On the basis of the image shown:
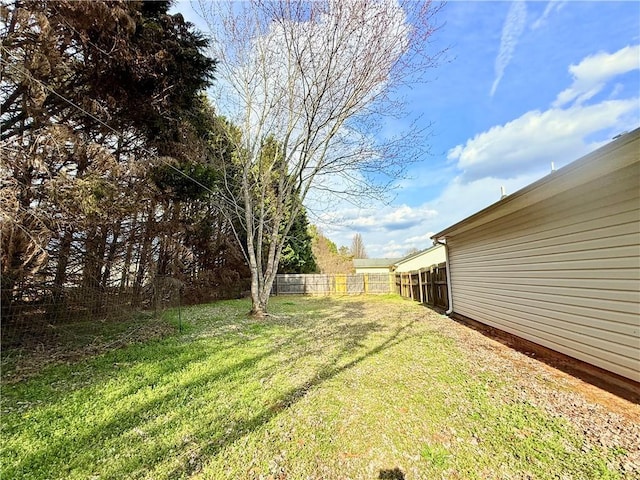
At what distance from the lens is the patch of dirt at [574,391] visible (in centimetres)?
227

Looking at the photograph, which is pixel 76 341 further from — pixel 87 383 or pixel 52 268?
pixel 87 383

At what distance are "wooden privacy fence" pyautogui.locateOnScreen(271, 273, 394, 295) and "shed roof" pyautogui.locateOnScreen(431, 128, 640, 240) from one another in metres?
13.1

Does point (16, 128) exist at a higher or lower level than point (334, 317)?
higher

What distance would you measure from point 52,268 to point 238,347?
10.3 ft

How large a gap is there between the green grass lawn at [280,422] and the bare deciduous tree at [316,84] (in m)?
4.73

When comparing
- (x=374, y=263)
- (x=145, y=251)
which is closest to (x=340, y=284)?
(x=374, y=263)

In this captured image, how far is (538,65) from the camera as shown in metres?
5.74

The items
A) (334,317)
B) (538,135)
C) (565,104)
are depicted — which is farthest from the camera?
(334,317)

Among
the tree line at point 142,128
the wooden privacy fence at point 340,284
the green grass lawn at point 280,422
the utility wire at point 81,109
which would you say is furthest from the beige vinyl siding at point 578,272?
the wooden privacy fence at point 340,284

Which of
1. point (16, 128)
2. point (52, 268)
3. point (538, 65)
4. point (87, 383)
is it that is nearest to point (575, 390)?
point (87, 383)

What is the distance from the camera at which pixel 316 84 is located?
7.42 m

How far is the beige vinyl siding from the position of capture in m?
3.09

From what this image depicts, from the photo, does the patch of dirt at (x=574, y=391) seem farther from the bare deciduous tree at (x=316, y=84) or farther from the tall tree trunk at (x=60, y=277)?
the tall tree trunk at (x=60, y=277)

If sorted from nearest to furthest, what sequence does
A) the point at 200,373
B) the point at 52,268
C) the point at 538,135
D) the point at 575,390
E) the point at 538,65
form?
the point at 575,390 → the point at 200,373 → the point at 52,268 → the point at 538,65 → the point at 538,135
